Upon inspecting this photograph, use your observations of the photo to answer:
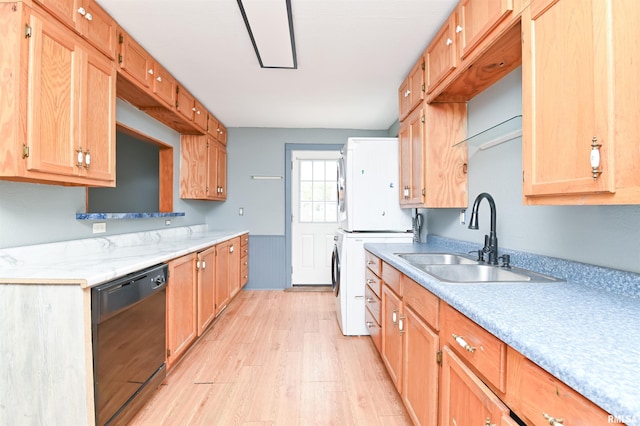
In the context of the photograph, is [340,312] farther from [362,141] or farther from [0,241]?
[0,241]

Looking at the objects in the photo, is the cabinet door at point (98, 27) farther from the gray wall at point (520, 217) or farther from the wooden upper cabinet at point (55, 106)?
the gray wall at point (520, 217)

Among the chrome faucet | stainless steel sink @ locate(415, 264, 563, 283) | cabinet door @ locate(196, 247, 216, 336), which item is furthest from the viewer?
cabinet door @ locate(196, 247, 216, 336)

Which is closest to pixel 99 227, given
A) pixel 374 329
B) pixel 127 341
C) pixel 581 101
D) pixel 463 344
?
pixel 127 341

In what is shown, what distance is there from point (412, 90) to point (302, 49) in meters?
0.93

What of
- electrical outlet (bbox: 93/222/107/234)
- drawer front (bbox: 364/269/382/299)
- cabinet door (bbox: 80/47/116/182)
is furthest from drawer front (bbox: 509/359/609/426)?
electrical outlet (bbox: 93/222/107/234)

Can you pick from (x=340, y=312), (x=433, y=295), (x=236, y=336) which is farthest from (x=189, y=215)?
(x=433, y=295)

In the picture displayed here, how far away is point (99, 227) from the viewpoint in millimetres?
2359

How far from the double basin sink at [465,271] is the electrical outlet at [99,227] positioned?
2.16 m

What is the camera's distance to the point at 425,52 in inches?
91.9

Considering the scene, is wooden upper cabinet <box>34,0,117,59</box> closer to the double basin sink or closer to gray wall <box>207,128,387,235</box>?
the double basin sink

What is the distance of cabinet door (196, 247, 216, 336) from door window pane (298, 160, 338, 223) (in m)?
1.94

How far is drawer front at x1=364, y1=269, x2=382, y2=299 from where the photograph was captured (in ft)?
7.80

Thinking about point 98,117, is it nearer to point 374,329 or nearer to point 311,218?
point 374,329

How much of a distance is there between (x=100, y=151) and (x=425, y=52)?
227 cm
